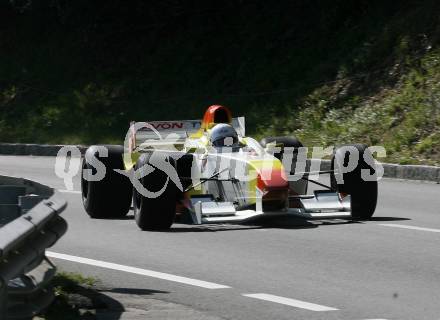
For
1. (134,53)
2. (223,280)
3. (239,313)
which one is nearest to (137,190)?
(223,280)

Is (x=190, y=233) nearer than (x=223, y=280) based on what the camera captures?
No

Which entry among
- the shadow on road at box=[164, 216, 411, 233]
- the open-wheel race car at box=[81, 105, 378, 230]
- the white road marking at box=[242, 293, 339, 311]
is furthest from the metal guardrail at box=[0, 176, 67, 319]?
the shadow on road at box=[164, 216, 411, 233]

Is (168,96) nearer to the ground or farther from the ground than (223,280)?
farther from the ground

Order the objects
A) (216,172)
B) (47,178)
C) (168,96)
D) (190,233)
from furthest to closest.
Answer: (168,96) < (47,178) < (216,172) < (190,233)

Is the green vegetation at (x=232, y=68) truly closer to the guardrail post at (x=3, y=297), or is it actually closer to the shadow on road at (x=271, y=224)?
the shadow on road at (x=271, y=224)

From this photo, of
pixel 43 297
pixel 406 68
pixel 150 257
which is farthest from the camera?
pixel 406 68

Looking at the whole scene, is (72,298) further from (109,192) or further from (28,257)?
(109,192)

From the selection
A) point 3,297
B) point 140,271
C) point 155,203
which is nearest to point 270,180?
point 155,203

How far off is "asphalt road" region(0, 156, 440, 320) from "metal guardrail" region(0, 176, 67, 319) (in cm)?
117

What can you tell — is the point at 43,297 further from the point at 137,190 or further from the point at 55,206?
the point at 137,190

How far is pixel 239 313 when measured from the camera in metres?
8.31

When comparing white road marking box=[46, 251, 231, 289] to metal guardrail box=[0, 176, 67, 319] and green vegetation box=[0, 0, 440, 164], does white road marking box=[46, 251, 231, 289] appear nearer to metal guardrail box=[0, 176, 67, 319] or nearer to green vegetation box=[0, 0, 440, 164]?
metal guardrail box=[0, 176, 67, 319]

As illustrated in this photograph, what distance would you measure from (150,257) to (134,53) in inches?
979

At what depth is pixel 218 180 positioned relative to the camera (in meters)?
13.7
